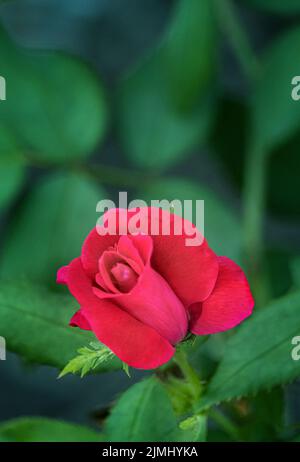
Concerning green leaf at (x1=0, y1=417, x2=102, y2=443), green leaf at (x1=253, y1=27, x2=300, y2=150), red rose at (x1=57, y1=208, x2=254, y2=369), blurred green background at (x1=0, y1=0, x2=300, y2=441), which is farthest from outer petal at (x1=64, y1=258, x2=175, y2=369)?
green leaf at (x1=253, y1=27, x2=300, y2=150)

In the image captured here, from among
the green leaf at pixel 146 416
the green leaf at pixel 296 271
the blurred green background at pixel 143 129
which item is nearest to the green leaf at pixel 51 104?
the blurred green background at pixel 143 129

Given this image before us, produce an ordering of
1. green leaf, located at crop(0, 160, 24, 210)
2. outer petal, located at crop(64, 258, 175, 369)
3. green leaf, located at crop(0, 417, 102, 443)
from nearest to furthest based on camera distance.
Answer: outer petal, located at crop(64, 258, 175, 369) → green leaf, located at crop(0, 417, 102, 443) → green leaf, located at crop(0, 160, 24, 210)

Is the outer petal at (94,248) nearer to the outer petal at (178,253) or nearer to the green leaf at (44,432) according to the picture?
the outer petal at (178,253)

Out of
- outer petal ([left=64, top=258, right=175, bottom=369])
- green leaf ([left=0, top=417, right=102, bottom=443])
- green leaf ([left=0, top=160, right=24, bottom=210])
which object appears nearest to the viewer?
outer petal ([left=64, top=258, right=175, bottom=369])

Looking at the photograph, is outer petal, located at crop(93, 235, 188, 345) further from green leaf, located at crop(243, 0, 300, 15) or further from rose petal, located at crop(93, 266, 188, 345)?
green leaf, located at crop(243, 0, 300, 15)

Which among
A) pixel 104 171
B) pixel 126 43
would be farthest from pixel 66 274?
pixel 126 43

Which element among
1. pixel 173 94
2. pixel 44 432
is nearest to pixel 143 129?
pixel 173 94
